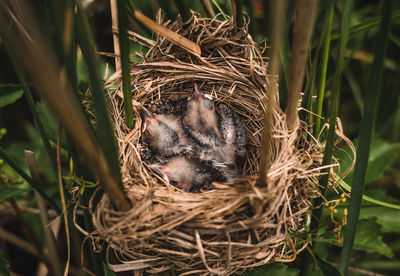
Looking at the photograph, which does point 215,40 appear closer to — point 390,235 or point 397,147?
point 397,147

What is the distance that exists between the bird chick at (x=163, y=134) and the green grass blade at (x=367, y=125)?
0.58m

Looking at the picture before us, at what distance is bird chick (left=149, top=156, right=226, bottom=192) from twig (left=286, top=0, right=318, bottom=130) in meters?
0.41

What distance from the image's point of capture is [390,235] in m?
1.64

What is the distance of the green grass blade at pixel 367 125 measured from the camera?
0.55m

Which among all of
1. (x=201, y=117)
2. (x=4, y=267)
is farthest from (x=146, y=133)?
(x=4, y=267)

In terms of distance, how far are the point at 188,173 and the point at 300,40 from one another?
1.88ft

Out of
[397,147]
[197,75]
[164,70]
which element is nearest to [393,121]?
[397,147]

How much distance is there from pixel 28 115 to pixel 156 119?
76 cm

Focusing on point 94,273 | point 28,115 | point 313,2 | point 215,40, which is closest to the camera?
point 313,2

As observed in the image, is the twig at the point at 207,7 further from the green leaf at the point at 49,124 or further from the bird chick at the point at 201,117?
the green leaf at the point at 49,124

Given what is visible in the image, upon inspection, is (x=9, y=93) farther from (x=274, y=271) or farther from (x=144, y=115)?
(x=274, y=271)

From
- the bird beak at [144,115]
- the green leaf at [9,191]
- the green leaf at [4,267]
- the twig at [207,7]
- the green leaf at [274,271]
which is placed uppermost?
the twig at [207,7]

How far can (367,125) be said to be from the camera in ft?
2.06

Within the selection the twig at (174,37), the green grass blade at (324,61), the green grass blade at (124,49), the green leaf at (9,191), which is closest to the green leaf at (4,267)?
the green leaf at (9,191)
